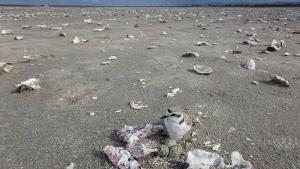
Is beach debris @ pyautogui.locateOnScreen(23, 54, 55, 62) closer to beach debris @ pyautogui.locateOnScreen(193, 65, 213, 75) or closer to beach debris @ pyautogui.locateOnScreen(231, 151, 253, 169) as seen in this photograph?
beach debris @ pyautogui.locateOnScreen(193, 65, 213, 75)

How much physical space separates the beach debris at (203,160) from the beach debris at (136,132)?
595 mm

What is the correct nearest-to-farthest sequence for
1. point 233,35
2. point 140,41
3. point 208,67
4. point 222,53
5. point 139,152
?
point 139,152, point 208,67, point 222,53, point 140,41, point 233,35

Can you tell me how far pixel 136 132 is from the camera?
160 inches

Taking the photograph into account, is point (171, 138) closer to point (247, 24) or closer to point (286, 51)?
point (286, 51)

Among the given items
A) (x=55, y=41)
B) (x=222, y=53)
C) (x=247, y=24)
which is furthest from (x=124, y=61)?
(x=247, y=24)

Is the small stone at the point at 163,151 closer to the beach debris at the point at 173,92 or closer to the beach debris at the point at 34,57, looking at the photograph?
the beach debris at the point at 173,92

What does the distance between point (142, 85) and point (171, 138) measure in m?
2.03

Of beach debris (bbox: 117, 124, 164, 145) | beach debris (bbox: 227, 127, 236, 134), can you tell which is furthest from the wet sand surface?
beach debris (bbox: 117, 124, 164, 145)

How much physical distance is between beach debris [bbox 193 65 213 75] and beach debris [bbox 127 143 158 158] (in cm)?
283

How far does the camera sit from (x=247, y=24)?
14.3m

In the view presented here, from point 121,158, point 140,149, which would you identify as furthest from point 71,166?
point 140,149

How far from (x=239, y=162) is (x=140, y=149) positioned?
3.37 feet

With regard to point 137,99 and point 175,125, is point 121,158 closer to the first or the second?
point 175,125

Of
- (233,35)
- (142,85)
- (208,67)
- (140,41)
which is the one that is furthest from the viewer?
(233,35)
